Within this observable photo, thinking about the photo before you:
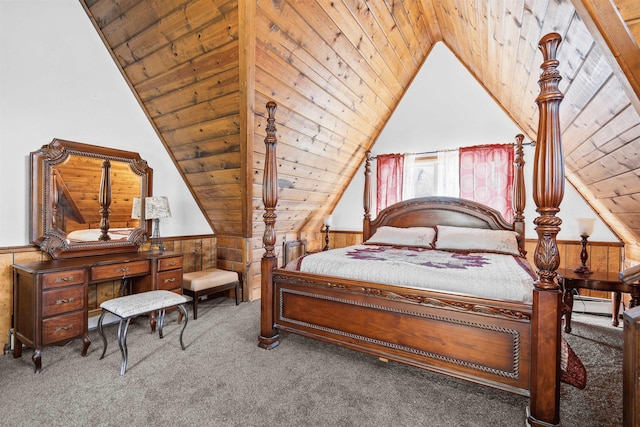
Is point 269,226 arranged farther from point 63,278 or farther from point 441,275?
point 63,278

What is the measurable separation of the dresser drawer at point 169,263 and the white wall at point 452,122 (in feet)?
9.38

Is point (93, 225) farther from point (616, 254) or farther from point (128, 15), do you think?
point (616, 254)

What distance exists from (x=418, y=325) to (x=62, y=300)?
8.36ft

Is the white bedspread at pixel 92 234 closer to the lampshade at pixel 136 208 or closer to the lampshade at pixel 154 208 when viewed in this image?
the lampshade at pixel 136 208

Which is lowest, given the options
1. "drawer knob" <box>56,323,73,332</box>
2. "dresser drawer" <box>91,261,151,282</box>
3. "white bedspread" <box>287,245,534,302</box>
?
"drawer knob" <box>56,323,73,332</box>

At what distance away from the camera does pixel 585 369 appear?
2.24 m

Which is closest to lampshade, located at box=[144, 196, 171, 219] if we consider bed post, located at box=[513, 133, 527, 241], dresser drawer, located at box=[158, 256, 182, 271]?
dresser drawer, located at box=[158, 256, 182, 271]

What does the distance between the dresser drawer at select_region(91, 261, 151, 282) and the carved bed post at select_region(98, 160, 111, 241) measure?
518 mm

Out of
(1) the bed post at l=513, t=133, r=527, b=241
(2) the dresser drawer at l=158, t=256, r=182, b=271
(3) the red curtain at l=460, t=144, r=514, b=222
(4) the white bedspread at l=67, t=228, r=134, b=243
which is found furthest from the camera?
(3) the red curtain at l=460, t=144, r=514, b=222

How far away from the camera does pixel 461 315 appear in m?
1.84

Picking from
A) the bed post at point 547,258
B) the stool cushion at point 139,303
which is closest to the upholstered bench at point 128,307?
the stool cushion at point 139,303

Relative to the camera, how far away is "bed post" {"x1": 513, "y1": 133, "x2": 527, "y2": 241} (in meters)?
3.66

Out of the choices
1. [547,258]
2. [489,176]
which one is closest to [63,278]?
[547,258]

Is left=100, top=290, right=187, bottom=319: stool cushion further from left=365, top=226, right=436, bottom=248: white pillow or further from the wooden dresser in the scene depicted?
left=365, top=226, right=436, bottom=248: white pillow
